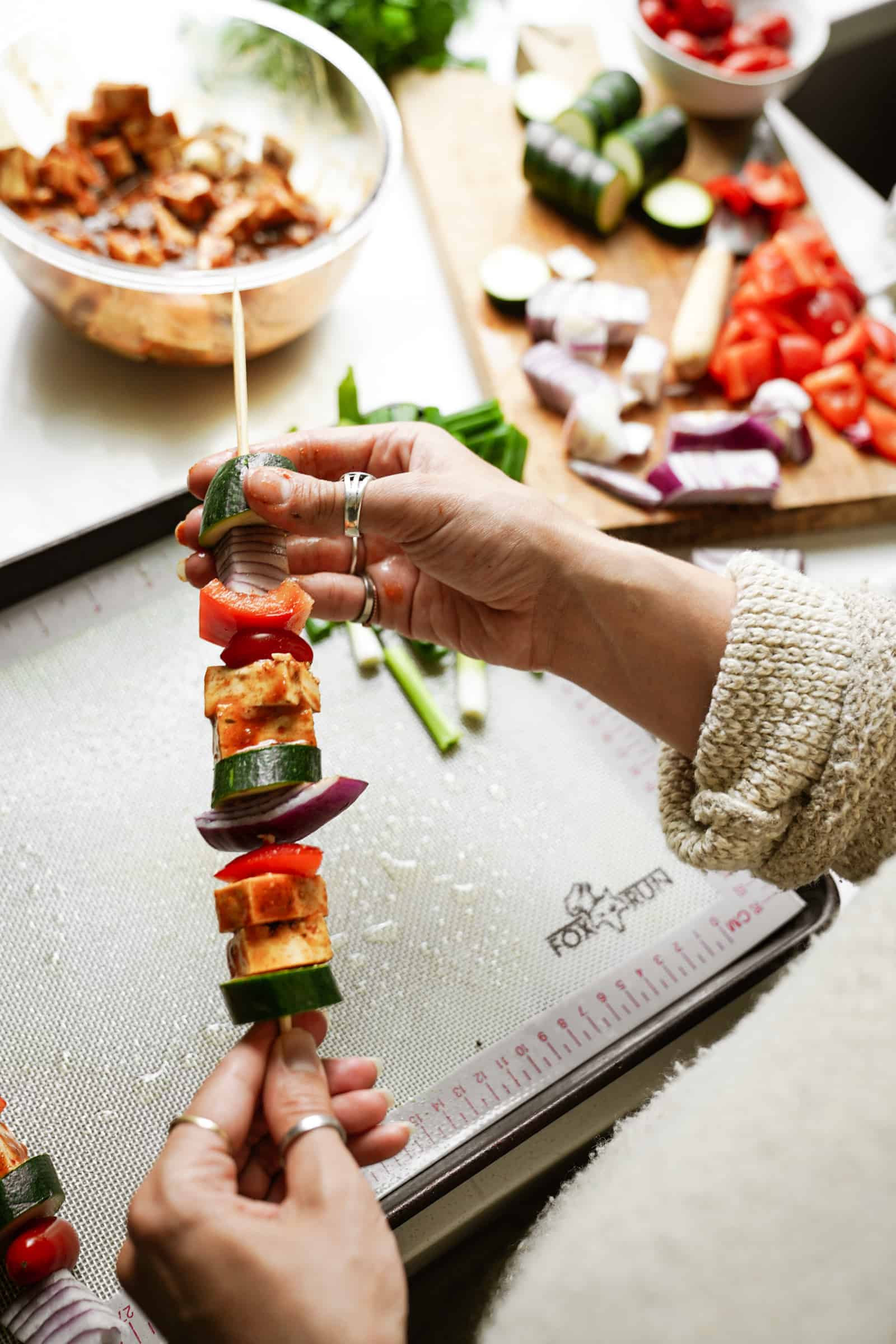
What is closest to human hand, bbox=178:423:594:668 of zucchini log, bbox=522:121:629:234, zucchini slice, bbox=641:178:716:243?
zucchini log, bbox=522:121:629:234

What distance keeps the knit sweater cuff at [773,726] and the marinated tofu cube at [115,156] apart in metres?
1.65

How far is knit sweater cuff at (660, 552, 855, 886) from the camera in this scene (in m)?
1.44

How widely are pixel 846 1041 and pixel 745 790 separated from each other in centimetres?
69

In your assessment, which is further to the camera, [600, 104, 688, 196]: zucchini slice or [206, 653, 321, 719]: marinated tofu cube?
[600, 104, 688, 196]: zucchini slice

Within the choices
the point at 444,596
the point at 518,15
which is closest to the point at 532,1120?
the point at 444,596

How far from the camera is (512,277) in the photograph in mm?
2482

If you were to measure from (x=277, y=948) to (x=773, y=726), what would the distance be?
2.42ft

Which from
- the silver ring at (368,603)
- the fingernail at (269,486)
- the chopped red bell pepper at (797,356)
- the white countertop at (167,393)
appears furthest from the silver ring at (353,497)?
the chopped red bell pepper at (797,356)

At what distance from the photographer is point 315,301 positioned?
7.20 ft

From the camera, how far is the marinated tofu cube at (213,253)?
2145 mm

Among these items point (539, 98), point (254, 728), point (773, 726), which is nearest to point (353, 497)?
point (254, 728)

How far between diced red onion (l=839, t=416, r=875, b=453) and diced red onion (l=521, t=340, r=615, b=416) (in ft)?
1.86

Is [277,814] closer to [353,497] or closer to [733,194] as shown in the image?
[353,497]

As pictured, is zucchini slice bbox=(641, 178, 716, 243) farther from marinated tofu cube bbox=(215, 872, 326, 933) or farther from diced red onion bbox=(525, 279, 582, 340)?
marinated tofu cube bbox=(215, 872, 326, 933)
